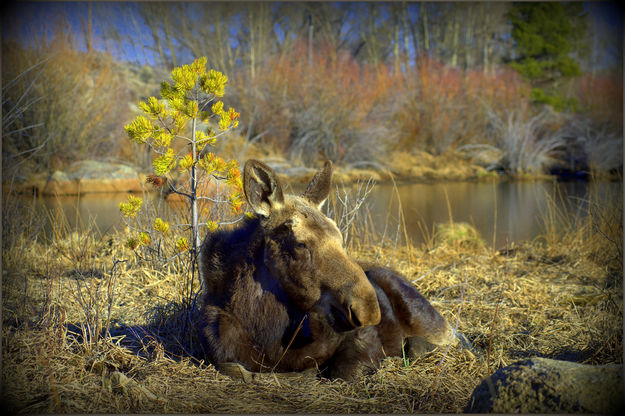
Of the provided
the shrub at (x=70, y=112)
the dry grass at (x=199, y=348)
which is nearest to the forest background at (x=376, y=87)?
the shrub at (x=70, y=112)

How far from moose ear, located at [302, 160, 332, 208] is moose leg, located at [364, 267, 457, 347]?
84 centimetres

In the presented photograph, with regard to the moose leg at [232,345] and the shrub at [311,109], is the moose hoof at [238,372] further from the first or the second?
the shrub at [311,109]

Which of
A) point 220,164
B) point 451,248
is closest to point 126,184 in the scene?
point 451,248

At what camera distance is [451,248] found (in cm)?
816

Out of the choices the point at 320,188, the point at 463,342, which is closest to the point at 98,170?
the point at 320,188

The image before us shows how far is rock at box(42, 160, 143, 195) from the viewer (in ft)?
44.5

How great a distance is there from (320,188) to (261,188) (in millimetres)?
507

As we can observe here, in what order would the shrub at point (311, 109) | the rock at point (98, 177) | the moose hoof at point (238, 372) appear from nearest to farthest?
the moose hoof at point (238, 372) < the rock at point (98, 177) < the shrub at point (311, 109)

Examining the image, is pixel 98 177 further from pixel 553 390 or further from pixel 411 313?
pixel 553 390

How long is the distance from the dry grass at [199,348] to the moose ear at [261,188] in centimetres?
111

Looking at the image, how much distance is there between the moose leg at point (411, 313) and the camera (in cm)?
363

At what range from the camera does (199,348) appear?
3656mm

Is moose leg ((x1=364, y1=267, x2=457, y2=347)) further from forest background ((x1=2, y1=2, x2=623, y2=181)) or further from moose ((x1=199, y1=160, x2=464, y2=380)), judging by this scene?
forest background ((x1=2, y1=2, x2=623, y2=181))

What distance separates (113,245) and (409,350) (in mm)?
5126
